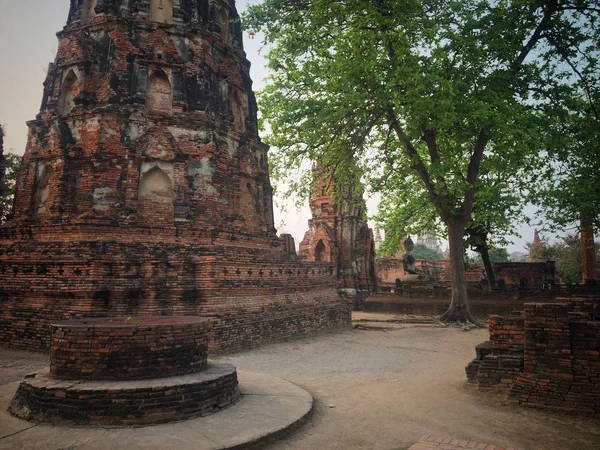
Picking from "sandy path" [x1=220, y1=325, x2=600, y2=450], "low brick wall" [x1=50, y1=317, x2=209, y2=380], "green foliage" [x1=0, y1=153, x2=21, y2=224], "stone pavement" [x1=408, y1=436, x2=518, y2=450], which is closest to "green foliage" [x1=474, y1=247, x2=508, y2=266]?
"sandy path" [x1=220, y1=325, x2=600, y2=450]

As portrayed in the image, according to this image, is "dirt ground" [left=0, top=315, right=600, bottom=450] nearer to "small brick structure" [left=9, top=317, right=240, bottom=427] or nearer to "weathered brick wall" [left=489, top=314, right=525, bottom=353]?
"weathered brick wall" [left=489, top=314, right=525, bottom=353]

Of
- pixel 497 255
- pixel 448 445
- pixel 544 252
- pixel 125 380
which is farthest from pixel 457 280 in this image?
pixel 544 252

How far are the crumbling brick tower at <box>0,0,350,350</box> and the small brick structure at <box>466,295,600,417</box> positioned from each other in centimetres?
571

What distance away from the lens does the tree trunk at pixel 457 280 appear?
14.9 m

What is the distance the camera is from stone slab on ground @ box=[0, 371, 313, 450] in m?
3.87

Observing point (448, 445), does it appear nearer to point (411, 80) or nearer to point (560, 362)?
point (560, 362)

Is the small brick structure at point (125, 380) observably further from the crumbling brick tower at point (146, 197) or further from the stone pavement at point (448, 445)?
the crumbling brick tower at point (146, 197)

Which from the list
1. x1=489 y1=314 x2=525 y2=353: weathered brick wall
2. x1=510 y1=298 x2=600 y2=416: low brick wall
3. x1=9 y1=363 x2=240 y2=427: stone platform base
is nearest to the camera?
x1=9 y1=363 x2=240 y2=427: stone platform base

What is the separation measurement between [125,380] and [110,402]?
0.42 m

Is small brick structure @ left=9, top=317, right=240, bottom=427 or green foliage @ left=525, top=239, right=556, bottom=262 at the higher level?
green foliage @ left=525, top=239, right=556, bottom=262

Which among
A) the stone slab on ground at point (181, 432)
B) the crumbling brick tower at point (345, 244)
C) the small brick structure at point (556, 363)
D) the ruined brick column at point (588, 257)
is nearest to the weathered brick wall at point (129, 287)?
the stone slab on ground at point (181, 432)

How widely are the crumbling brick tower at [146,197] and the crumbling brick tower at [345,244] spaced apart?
10.4m

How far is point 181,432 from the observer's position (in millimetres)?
4211

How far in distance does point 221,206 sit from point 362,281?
1441cm
